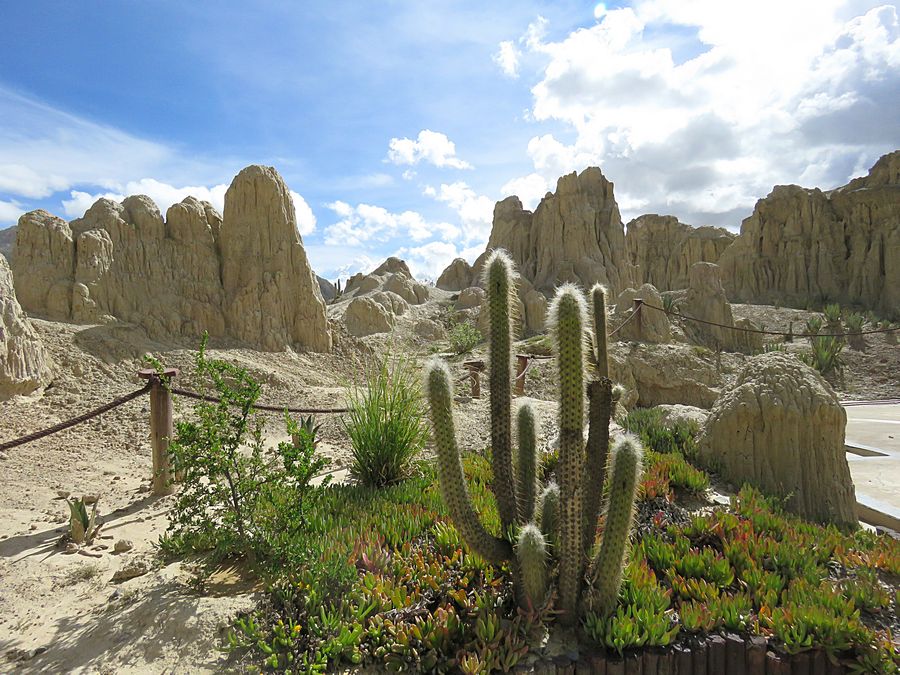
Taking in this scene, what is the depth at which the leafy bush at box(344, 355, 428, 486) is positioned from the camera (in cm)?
582

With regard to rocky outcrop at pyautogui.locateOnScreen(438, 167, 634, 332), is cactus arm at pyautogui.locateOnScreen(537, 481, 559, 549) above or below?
below

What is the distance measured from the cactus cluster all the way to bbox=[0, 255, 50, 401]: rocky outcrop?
7346mm

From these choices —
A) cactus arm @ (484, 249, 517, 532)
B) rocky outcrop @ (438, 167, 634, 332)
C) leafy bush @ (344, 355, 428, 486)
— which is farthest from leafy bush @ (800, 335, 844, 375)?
cactus arm @ (484, 249, 517, 532)

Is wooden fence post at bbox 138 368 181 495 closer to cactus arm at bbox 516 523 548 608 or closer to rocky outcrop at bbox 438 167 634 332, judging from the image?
cactus arm at bbox 516 523 548 608

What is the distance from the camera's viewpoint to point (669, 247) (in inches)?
2066

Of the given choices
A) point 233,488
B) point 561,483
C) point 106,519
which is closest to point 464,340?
point 106,519

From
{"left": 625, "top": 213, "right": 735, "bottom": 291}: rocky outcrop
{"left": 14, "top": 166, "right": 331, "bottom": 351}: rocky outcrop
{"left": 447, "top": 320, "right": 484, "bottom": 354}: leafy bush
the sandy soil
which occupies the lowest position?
the sandy soil

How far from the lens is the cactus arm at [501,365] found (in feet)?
11.8

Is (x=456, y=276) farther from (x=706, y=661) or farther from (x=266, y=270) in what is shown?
(x=706, y=661)

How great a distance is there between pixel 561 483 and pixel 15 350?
8537mm

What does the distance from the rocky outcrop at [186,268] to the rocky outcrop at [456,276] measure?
90.2 feet

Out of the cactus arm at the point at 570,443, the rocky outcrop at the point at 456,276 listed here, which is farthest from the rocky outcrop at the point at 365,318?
the rocky outcrop at the point at 456,276

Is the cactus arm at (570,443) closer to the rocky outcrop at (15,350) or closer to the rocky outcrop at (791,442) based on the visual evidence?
the rocky outcrop at (791,442)

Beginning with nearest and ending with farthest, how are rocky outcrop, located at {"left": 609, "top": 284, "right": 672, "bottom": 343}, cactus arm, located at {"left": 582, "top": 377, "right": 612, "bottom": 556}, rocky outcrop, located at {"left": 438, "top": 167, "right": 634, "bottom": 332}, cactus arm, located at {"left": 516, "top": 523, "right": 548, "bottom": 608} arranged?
cactus arm, located at {"left": 516, "top": 523, "right": 548, "bottom": 608} < cactus arm, located at {"left": 582, "top": 377, "right": 612, "bottom": 556} < rocky outcrop, located at {"left": 609, "top": 284, "right": 672, "bottom": 343} < rocky outcrop, located at {"left": 438, "top": 167, "right": 634, "bottom": 332}
